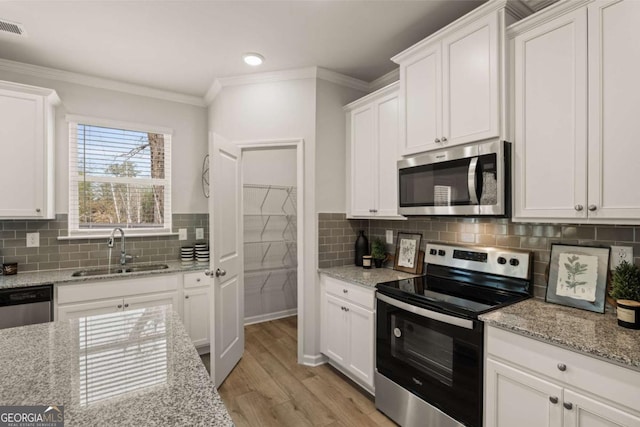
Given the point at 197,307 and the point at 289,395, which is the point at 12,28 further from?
Answer: the point at 289,395

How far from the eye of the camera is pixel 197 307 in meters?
3.04

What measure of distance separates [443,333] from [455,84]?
59.0 inches

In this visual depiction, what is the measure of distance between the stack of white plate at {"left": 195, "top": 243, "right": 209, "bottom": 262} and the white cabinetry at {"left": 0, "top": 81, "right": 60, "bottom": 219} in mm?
1289

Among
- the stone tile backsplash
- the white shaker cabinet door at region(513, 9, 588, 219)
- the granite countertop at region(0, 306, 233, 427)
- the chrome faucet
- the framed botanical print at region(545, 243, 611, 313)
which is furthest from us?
the chrome faucet

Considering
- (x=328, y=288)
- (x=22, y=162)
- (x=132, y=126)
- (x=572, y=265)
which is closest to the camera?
(x=572, y=265)

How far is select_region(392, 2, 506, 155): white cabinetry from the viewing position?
1775mm

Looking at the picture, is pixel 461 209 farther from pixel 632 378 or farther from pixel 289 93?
pixel 289 93

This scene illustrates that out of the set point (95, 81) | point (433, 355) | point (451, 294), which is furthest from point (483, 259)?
point (95, 81)

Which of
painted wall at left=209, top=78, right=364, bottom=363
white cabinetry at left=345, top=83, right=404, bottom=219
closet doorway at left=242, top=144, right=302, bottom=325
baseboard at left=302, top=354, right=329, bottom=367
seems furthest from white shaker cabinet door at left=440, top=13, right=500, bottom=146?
closet doorway at left=242, top=144, right=302, bottom=325

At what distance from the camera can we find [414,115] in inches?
87.7

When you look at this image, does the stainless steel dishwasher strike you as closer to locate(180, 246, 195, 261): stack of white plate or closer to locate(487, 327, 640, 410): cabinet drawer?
locate(180, 246, 195, 261): stack of white plate

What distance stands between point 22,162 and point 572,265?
396 cm

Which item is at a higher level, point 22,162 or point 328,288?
point 22,162

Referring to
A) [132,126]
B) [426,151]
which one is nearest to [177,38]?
[132,126]
